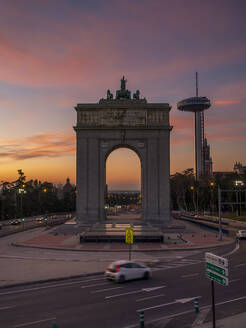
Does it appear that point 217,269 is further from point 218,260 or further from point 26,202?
point 26,202

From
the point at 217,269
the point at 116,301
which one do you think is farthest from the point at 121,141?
the point at 217,269

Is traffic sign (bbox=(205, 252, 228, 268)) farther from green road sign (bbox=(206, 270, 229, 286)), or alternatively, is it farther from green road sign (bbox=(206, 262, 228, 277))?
green road sign (bbox=(206, 270, 229, 286))

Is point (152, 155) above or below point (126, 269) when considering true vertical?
above

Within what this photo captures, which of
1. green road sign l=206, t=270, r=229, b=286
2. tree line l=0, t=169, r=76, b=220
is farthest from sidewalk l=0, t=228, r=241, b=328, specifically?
tree line l=0, t=169, r=76, b=220

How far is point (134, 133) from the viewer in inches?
2734

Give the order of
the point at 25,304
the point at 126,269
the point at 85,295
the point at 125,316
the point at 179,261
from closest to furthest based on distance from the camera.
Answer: the point at 125,316 < the point at 25,304 < the point at 85,295 < the point at 126,269 < the point at 179,261

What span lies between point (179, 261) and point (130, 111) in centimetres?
4322

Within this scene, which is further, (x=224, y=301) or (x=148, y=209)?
(x=148, y=209)

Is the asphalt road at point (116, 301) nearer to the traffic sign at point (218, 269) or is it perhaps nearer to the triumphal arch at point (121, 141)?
the traffic sign at point (218, 269)

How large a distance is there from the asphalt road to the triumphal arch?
4395 cm

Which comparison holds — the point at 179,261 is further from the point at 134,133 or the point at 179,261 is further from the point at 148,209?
the point at 134,133

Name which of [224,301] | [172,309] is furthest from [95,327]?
[224,301]

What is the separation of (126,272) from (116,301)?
180 inches

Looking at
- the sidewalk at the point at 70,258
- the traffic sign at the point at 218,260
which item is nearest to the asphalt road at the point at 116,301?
the sidewalk at the point at 70,258
